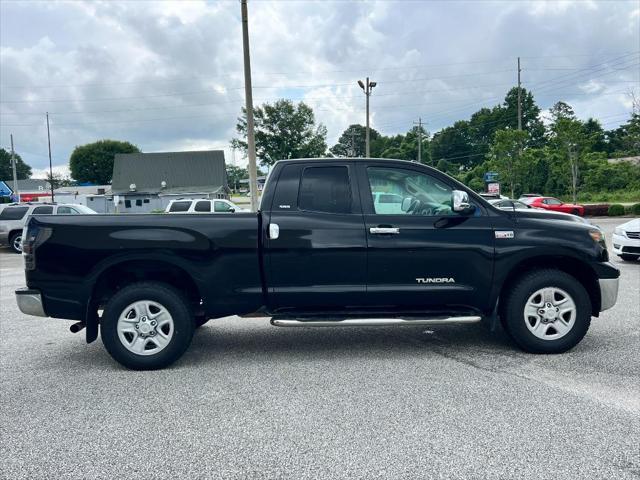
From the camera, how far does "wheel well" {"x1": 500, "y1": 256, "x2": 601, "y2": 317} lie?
16.6 ft

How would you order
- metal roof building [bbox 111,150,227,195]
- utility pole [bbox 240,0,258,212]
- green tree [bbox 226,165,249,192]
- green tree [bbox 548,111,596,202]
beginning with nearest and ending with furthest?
1. utility pole [bbox 240,0,258,212]
2. green tree [bbox 548,111,596,202]
3. metal roof building [bbox 111,150,227,195]
4. green tree [bbox 226,165,249,192]

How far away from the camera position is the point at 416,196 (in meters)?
5.11

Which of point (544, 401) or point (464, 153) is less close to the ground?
point (464, 153)

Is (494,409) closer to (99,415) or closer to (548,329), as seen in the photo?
(548,329)

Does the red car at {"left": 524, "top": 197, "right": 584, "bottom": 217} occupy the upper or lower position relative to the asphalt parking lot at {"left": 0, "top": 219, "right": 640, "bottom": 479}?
upper

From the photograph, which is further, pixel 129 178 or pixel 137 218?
pixel 129 178

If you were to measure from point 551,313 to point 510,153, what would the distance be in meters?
40.4

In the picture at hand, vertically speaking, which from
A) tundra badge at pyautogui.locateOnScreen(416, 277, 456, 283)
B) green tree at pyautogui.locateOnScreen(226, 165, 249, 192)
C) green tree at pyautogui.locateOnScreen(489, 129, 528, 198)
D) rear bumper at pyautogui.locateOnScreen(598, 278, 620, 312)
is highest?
green tree at pyautogui.locateOnScreen(226, 165, 249, 192)

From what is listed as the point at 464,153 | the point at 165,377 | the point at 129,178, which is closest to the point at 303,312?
the point at 165,377

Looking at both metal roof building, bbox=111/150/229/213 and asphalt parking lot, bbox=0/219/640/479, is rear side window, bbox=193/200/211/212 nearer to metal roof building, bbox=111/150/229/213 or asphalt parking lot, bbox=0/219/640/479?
asphalt parking lot, bbox=0/219/640/479

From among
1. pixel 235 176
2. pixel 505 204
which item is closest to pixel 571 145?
pixel 505 204

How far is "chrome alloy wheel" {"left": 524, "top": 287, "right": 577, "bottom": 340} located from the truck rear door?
166 centimetres

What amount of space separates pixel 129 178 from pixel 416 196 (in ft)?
198

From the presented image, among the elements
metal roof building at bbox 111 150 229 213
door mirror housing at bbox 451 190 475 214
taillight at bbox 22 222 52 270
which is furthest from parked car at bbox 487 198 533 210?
metal roof building at bbox 111 150 229 213
